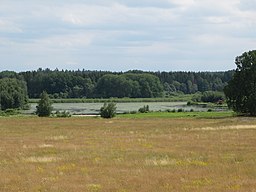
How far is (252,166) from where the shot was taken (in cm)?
2177

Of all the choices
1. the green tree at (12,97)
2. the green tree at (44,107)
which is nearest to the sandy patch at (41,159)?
the green tree at (44,107)

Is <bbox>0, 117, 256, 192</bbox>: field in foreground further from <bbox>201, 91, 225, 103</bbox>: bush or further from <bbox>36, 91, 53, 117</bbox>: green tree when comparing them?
<bbox>201, 91, 225, 103</bbox>: bush

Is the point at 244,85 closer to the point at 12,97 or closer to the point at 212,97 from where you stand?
the point at 12,97

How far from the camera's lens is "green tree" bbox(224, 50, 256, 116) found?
79125mm

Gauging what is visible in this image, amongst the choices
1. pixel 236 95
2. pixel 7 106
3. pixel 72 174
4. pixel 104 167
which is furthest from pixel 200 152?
pixel 7 106

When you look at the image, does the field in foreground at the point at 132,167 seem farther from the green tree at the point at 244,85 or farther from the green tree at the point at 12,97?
the green tree at the point at 12,97

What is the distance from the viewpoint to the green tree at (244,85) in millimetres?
79125

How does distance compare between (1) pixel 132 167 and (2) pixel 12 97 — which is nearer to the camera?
(1) pixel 132 167

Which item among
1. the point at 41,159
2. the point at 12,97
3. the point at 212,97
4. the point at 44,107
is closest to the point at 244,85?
the point at 44,107

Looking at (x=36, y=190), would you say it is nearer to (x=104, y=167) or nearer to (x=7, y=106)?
(x=104, y=167)

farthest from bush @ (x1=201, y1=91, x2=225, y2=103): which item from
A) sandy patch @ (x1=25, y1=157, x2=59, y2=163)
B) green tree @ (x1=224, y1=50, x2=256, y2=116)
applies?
sandy patch @ (x1=25, y1=157, x2=59, y2=163)

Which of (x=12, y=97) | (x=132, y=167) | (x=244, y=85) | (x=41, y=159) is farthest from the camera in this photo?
(x=12, y=97)

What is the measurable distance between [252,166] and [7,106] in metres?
131

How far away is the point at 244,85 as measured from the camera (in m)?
79.7
